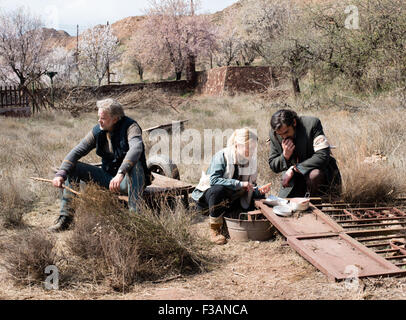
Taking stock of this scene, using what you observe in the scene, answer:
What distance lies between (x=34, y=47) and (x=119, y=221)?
77.9ft

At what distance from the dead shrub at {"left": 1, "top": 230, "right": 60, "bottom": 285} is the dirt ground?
75 mm

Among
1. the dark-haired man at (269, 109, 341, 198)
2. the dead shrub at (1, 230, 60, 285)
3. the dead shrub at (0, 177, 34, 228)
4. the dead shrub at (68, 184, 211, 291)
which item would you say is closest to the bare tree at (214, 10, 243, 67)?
the dead shrub at (0, 177, 34, 228)

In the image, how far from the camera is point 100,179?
14.7 feet

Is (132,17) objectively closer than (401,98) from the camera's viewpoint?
No

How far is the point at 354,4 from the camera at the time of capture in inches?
434

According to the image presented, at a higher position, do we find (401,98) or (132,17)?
(132,17)

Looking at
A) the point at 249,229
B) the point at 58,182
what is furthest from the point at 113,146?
the point at 249,229

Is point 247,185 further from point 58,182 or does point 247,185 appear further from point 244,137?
point 58,182

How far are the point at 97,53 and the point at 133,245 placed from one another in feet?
106

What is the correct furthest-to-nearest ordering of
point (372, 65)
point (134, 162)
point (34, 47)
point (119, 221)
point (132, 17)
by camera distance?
point (132, 17)
point (34, 47)
point (372, 65)
point (134, 162)
point (119, 221)

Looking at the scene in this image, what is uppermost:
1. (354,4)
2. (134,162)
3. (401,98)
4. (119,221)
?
(354,4)
